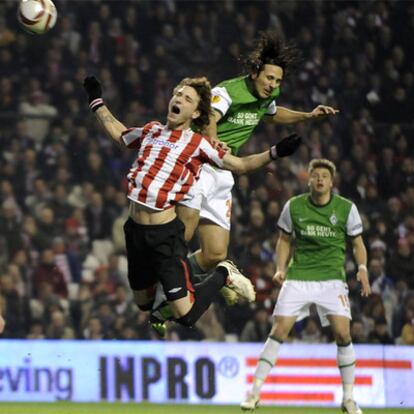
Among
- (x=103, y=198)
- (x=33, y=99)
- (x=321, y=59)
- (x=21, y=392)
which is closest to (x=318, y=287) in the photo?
(x=21, y=392)

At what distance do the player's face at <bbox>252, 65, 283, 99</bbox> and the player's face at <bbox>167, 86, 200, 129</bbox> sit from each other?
1062 mm

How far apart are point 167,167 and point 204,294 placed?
1.09 metres

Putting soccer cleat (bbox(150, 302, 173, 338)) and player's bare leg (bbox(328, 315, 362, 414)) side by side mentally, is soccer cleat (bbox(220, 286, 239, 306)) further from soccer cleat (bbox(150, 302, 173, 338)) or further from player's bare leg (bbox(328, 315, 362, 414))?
player's bare leg (bbox(328, 315, 362, 414))

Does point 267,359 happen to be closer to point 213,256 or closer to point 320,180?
point 213,256

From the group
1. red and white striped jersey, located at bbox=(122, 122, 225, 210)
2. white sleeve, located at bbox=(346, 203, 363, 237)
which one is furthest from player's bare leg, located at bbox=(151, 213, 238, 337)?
white sleeve, located at bbox=(346, 203, 363, 237)

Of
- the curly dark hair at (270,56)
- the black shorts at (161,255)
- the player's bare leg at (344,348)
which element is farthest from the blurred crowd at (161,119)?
the black shorts at (161,255)

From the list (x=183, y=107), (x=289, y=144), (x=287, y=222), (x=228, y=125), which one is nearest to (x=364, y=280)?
(x=287, y=222)

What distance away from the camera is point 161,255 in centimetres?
895

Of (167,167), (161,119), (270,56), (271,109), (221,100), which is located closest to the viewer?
(167,167)

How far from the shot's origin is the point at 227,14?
18.7m

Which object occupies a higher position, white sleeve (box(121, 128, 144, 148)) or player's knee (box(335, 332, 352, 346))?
white sleeve (box(121, 128, 144, 148))

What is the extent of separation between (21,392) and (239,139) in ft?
15.0

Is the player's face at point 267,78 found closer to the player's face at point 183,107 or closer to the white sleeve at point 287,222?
the player's face at point 183,107

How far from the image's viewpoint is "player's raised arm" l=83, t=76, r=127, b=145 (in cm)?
908
